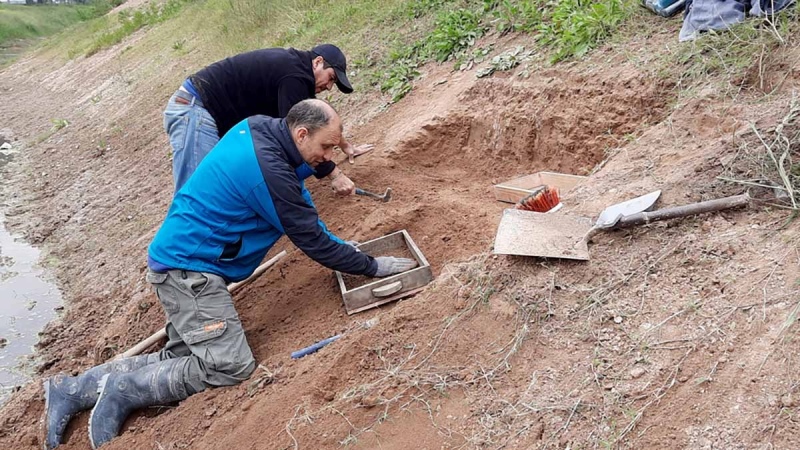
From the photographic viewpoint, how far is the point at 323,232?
3.47 m

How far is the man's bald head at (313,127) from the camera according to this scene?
11.0 feet

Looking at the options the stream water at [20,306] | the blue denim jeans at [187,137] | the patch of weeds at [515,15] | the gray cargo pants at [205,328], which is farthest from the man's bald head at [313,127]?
the stream water at [20,306]

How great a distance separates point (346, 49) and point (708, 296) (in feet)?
20.6

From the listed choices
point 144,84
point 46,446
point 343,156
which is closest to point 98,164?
point 144,84

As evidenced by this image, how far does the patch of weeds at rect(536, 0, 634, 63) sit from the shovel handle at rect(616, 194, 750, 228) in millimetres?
2381

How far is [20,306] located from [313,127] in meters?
4.72

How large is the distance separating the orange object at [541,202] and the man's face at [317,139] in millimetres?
1143

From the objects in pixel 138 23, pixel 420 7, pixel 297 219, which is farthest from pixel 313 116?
pixel 138 23

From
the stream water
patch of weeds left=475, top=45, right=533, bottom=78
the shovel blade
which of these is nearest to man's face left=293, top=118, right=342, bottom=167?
the shovel blade

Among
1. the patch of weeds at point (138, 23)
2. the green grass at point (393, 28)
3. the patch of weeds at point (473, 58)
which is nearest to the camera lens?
the green grass at point (393, 28)

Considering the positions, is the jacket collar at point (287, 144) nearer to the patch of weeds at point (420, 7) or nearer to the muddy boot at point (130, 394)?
the muddy boot at point (130, 394)

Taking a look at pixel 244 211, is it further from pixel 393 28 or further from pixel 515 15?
pixel 393 28

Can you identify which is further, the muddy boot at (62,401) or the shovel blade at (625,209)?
the muddy boot at (62,401)

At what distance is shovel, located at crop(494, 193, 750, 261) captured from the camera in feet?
9.39
